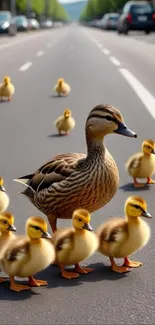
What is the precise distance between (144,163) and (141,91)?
322 inches

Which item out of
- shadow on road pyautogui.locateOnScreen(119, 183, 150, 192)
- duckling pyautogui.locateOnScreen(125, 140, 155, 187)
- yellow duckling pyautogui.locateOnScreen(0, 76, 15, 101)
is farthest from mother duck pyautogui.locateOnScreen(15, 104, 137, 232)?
yellow duckling pyautogui.locateOnScreen(0, 76, 15, 101)

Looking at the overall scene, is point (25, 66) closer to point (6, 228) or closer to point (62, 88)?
point (62, 88)

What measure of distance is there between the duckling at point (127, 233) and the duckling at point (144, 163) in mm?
2444

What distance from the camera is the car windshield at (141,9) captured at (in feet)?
145

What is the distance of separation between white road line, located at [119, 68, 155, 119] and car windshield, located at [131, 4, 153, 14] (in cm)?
2528

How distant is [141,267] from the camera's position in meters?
4.61

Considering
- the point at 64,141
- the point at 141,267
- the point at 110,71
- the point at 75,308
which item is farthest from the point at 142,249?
the point at 110,71

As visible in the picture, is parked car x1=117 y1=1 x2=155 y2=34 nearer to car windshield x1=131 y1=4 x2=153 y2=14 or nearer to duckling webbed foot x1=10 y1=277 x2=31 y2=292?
car windshield x1=131 y1=4 x2=153 y2=14

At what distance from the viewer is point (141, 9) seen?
44.6 meters

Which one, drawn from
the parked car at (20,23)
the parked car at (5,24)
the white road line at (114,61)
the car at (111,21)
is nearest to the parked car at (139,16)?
the parked car at (5,24)

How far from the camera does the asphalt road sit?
3.94 metres

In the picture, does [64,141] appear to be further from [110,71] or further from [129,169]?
[110,71]

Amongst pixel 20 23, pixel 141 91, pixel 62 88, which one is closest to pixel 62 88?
pixel 62 88

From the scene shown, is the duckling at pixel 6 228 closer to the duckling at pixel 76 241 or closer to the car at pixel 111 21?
the duckling at pixel 76 241
